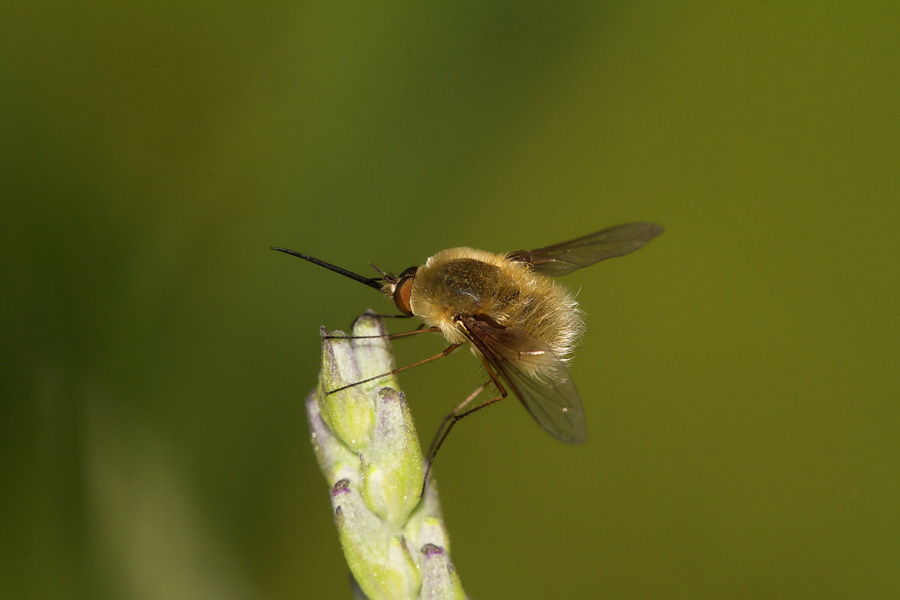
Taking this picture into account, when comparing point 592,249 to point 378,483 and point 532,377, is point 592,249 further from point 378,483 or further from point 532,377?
point 378,483

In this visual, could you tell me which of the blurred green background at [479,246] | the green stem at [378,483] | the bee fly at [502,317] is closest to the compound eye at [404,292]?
the bee fly at [502,317]

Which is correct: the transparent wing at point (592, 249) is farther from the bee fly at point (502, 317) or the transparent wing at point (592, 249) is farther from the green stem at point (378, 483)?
the green stem at point (378, 483)

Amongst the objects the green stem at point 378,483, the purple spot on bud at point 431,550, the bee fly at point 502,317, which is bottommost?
the purple spot on bud at point 431,550

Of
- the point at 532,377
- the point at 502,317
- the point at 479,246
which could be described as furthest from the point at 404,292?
the point at 479,246

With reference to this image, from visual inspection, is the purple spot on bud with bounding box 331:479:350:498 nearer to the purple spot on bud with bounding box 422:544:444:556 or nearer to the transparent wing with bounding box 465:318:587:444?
the purple spot on bud with bounding box 422:544:444:556

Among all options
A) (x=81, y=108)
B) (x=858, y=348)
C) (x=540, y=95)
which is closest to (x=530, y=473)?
(x=858, y=348)

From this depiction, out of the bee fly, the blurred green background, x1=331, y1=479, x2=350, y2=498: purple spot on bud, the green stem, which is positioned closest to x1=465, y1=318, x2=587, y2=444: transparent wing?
the bee fly
